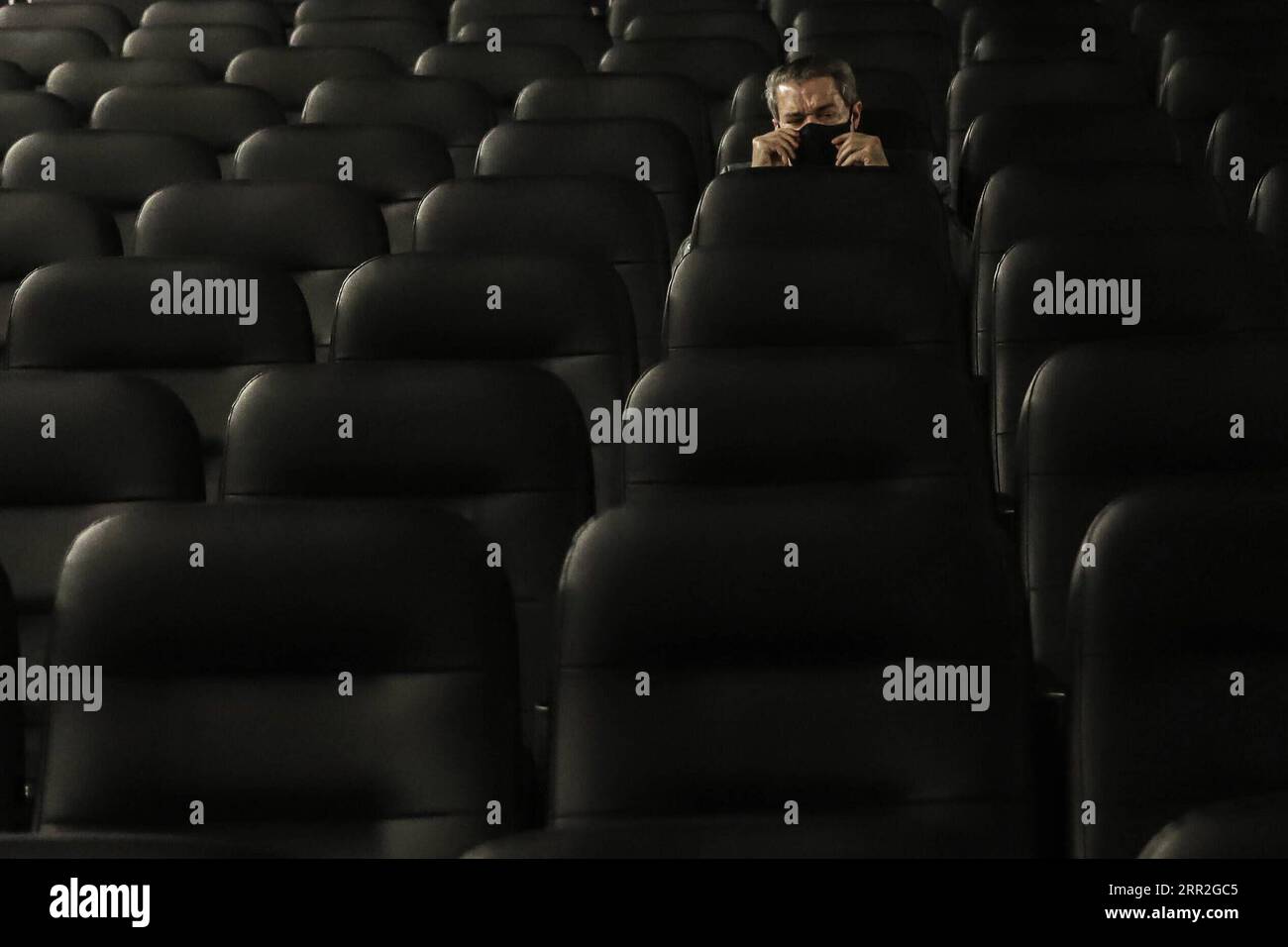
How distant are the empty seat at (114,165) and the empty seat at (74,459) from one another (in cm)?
130

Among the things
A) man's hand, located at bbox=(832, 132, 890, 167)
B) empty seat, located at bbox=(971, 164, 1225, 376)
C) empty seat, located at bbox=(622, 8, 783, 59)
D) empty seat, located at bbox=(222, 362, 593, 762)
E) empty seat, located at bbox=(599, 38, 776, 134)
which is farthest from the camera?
empty seat, located at bbox=(622, 8, 783, 59)

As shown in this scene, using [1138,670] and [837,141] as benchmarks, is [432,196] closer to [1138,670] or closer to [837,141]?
[837,141]

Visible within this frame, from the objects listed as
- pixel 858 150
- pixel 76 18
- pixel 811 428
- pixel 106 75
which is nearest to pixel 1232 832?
pixel 811 428

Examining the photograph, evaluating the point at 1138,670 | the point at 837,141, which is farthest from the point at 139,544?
the point at 837,141

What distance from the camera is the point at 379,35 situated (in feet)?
14.6

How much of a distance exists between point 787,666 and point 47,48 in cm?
357

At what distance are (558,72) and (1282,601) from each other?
2862 mm

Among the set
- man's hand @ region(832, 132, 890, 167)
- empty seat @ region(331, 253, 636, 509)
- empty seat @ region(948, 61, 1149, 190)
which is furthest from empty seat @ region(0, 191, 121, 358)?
empty seat @ region(948, 61, 1149, 190)

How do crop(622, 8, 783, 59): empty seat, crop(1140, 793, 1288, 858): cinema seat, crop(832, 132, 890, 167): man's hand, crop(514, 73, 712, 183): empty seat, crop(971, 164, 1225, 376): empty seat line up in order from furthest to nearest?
crop(622, 8, 783, 59): empty seat
crop(514, 73, 712, 183): empty seat
crop(832, 132, 890, 167): man's hand
crop(971, 164, 1225, 376): empty seat
crop(1140, 793, 1288, 858): cinema seat

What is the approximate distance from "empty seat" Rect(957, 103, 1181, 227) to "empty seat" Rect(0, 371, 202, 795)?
1.70 meters

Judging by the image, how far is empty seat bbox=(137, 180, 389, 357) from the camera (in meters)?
2.63

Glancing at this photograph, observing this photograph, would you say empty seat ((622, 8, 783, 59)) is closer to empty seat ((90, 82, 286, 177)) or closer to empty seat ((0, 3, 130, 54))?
empty seat ((90, 82, 286, 177))

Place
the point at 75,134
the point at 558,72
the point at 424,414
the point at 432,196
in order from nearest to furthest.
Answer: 1. the point at 424,414
2. the point at 432,196
3. the point at 75,134
4. the point at 558,72
